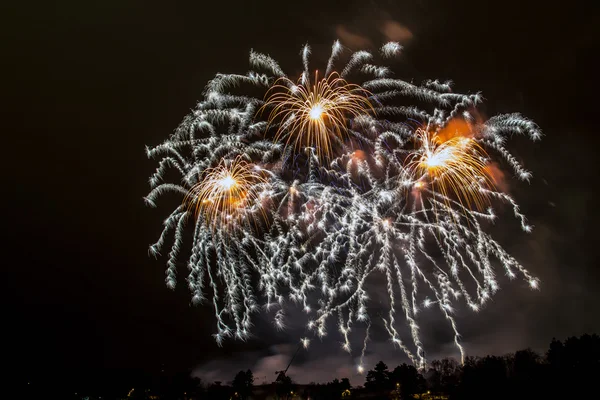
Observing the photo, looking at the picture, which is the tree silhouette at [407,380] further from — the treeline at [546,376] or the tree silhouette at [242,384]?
the tree silhouette at [242,384]

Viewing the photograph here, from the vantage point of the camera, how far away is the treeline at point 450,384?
34281mm

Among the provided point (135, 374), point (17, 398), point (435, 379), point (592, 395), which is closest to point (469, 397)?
point (592, 395)

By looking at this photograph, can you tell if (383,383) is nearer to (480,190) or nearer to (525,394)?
(525,394)

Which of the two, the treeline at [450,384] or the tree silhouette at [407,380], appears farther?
the tree silhouette at [407,380]

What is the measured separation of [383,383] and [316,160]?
68.6 metres

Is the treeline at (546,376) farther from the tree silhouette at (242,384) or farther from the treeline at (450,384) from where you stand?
the tree silhouette at (242,384)

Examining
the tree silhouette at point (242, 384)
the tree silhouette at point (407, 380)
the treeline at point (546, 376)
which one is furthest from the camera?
the tree silhouette at point (242, 384)

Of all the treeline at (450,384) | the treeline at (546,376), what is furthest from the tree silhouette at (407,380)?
the treeline at (546,376)

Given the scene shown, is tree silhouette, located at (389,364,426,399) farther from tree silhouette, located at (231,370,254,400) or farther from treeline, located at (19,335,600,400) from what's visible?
tree silhouette, located at (231,370,254,400)

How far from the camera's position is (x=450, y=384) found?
186 ft

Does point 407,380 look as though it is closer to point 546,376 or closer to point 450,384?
point 450,384

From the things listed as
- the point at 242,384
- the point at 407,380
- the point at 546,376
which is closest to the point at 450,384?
the point at 407,380

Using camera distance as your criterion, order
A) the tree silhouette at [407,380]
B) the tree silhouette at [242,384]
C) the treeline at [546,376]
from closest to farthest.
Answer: the treeline at [546,376], the tree silhouette at [407,380], the tree silhouette at [242,384]

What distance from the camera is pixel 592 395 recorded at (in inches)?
1222
